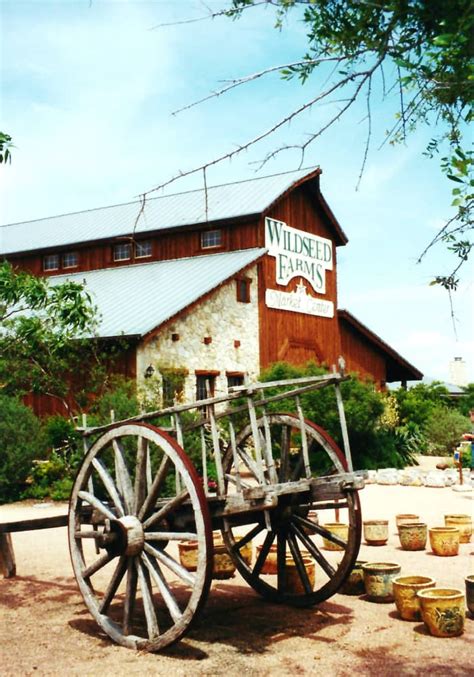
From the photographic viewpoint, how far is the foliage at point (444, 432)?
2367 cm

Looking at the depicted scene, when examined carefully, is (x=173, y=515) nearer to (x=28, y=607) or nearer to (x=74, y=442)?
(x=28, y=607)

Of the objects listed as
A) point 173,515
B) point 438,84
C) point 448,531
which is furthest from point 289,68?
point 448,531

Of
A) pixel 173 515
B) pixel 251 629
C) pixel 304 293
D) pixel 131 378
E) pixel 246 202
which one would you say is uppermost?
pixel 246 202

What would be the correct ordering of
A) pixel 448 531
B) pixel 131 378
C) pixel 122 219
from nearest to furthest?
pixel 448 531
pixel 131 378
pixel 122 219

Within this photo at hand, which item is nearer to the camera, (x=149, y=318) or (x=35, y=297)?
(x=35, y=297)

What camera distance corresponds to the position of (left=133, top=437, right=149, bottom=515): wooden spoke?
5.75m

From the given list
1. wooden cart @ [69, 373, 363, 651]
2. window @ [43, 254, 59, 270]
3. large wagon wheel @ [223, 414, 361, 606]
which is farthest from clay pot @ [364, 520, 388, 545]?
window @ [43, 254, 59, 270]

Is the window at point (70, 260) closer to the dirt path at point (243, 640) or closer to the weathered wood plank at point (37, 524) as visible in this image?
the dirt path at point (243, 640)

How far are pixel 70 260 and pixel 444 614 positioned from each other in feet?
79.9

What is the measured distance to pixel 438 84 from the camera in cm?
436

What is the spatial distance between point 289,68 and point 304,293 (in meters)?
21.5

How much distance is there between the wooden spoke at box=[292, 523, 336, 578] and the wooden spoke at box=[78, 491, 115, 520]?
64.4 inches

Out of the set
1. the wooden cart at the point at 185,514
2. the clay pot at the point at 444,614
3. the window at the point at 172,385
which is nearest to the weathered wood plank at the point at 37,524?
the wooden cart at the point at 185,514

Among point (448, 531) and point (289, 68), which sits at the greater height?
point (289, 68)
